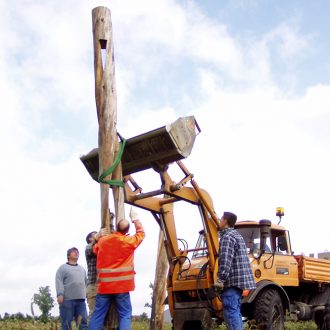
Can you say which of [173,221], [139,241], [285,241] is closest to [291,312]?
[285,241]

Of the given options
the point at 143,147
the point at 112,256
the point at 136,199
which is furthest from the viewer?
the point at 136,199

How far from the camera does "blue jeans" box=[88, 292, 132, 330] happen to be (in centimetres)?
730

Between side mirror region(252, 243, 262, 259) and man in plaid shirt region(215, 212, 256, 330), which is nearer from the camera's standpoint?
man in plaid shirt region(215, 212, 256, 330)

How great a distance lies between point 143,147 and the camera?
25.9 ft

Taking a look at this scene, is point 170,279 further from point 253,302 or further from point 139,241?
point 139,241

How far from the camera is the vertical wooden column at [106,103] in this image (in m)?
7.47

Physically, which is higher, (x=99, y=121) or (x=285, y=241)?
(x=99, y=121)

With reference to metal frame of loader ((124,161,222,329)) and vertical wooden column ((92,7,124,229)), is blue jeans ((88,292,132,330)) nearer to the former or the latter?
vertical wooden column ((92,7,124,229))

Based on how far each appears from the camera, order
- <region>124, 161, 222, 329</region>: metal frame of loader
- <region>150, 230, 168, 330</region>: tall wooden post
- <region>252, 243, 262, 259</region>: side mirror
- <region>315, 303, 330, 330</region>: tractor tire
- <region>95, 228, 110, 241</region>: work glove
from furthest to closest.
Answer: <region>150, 230, 168, 330</region>: tall wooden post → <region>315, 303, 330, 330</region>: tractor tire → <region>252, 243, 262, 259</region>: side mirror → <region>124, 161, 222, 329</region>: metal frame of loader → <region>95, 228, 110, 241</region>: work glove

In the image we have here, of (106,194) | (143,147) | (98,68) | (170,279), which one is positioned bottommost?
(170,279)

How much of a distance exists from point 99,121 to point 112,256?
1.64 metres

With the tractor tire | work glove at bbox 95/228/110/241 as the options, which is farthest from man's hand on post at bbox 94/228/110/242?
the tractor tire

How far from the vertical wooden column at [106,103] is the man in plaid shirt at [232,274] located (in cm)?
144

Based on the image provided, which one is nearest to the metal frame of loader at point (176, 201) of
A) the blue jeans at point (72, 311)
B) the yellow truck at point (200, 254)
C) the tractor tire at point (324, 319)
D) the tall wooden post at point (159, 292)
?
the yellow truck at point (200, 254)
